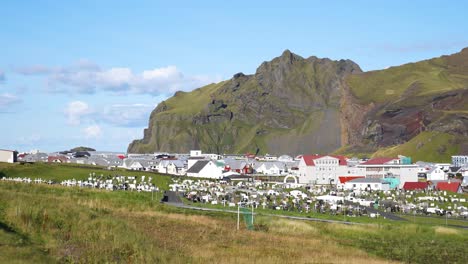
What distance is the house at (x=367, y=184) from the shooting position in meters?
102

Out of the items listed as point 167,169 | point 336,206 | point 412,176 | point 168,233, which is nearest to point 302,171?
point 412,176

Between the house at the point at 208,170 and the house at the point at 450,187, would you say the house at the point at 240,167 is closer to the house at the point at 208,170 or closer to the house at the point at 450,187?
the house at the point at 208,170

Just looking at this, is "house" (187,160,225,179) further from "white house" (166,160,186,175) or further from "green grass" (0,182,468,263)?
"green grass" (0,182,468,263)

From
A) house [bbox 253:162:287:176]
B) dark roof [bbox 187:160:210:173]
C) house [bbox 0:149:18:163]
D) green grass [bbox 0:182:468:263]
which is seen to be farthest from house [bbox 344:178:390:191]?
house [bbox 0:149:18:163]

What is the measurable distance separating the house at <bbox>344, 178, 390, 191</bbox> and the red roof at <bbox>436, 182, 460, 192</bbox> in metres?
8.23

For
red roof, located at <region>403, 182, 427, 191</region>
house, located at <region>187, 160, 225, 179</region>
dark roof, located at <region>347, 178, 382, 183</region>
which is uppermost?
house, located at <region>187, 160, 225, 179</region>

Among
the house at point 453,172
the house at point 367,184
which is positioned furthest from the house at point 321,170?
the house at point 453,172

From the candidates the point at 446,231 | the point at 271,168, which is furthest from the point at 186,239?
the point at 271,168

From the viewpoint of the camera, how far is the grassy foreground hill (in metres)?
24.0

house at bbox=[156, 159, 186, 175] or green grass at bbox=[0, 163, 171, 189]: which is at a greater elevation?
house at bbox=[156, 159, 186, 175]

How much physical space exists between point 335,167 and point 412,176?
1450 cm

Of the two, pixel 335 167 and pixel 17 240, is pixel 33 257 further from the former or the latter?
pixel 335 167

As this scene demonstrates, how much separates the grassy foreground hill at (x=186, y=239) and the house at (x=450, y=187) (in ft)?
171

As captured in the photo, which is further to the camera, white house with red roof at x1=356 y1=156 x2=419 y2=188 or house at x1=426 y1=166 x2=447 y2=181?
house at x1=426 y1=166 x2=447 y2=181
